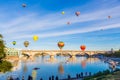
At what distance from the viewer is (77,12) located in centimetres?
8556

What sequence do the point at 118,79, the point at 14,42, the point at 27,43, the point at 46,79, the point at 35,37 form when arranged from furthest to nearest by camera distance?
the point at 27,43
the point at 14,42
the point at 35,37
the point at 46,79
the point at 118,79

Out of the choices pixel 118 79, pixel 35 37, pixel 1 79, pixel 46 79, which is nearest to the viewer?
pixel 118 79

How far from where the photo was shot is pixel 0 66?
33.7 metres

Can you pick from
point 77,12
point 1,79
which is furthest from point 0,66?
point 77,12

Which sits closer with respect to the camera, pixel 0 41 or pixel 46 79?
pixel 0 41

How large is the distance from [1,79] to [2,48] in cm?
4433

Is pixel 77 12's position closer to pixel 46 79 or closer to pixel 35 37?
pixel 35 37

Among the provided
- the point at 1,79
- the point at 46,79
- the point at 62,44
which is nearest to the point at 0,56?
the point at 1,79

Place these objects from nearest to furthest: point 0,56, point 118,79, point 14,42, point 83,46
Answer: point 0,56
point 118,79
point 83,46
point 14,42

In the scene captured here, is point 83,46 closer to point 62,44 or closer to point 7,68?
point 62,44

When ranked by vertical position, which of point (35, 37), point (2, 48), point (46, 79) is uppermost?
point (35, 37)

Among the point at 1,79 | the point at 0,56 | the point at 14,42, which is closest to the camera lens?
the point at 0,56

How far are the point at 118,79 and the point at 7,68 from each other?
16838mm

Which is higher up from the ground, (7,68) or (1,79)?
(7,68)
